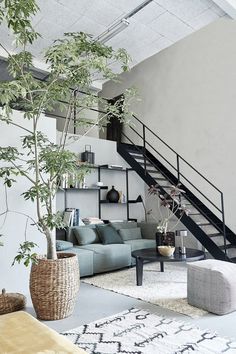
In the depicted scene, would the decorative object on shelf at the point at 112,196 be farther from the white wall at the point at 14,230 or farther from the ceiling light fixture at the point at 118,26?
the ceiling light fixture at the point at 118,26

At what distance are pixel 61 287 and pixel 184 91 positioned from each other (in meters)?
5.42

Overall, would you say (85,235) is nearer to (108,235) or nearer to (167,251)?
(108,235)

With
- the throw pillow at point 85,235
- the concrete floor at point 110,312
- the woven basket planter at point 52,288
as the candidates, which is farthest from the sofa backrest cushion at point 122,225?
the woven basket planter at point 52,288

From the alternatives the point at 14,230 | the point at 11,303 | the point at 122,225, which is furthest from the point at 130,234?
→ the point at 11,303

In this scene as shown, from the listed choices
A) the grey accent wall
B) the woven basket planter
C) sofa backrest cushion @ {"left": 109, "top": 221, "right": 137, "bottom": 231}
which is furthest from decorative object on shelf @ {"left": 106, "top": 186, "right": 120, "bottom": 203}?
the woven basket planter

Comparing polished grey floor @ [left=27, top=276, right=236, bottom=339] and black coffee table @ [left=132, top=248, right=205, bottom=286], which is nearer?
polished grey floor @ [left=27, top=276, right=236, bottom=339]

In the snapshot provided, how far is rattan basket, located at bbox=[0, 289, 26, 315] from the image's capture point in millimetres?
3037

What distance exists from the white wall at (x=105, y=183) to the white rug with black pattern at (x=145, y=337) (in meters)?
3.39

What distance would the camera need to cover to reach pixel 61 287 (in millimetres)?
3074

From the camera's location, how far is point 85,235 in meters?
5.38

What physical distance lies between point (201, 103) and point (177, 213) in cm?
247

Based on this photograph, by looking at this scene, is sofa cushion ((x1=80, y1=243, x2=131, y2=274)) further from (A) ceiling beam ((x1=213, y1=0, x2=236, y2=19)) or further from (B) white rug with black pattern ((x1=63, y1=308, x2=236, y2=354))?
(A) ceiling beam ((x1=213, y1=0, x2=236, y2=19))

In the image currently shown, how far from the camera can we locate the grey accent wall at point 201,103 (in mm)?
5984

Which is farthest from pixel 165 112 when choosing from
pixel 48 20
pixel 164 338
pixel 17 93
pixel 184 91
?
pixel 164 338
